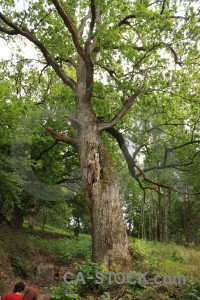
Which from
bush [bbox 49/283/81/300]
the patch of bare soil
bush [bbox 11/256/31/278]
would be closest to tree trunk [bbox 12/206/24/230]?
the patch of bare soil

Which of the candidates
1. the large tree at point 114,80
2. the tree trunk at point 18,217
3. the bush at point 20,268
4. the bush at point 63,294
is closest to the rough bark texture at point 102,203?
the large tree at point 114,80

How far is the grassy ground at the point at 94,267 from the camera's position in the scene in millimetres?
5726

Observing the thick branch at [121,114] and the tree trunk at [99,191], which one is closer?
the tree trunk at [99,191]

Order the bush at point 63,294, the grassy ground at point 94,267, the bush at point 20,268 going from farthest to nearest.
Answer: the bush at point 20,268 → the grassy ground at point 94,267 → the bush at point 63,294

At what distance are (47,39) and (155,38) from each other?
18.5ft

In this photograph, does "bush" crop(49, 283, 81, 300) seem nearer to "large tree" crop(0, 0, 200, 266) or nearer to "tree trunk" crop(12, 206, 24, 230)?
"large tree" crop(0, 0, 200, 266)

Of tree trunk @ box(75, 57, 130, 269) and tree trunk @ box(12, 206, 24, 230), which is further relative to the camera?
tree trunk @ box(12, 206, 24, 230)

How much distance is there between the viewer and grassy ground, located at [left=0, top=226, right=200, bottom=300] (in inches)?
225

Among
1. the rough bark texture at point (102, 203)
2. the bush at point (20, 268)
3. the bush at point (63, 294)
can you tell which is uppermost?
the rough bark texture at point (102, 203)

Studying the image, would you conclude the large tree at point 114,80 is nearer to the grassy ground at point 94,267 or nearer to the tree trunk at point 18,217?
the grassy ground at point 94,267

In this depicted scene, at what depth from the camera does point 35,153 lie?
14695 mm

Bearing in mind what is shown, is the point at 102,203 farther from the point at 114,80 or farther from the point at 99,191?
the point at 114,80

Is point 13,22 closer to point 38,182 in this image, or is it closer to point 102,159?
point 102,159

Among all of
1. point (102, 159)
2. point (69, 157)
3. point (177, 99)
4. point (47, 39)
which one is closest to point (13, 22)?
point (47, 39)
